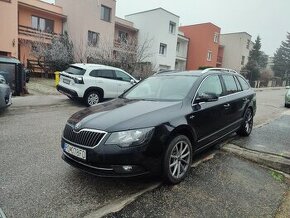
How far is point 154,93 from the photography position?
4.90m

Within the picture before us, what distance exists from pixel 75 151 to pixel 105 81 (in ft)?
25.2

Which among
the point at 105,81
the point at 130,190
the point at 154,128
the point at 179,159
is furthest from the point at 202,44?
the point at 130,190

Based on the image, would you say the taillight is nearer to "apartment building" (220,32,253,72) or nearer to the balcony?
the balcony

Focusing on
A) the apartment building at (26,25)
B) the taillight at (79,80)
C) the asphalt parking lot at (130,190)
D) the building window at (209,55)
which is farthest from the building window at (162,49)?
the asphalt parking lot at (130,190)

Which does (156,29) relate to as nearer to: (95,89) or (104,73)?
(104,73)

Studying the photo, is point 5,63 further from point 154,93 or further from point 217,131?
point 217,131

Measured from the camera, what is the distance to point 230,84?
19.7 feet

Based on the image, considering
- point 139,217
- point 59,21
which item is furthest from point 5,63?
point 59,21

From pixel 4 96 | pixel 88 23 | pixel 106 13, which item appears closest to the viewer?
pixel 4 96

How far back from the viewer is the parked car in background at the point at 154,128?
3414mm

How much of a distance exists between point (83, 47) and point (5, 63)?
1447cm

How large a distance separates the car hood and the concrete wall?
19130mm

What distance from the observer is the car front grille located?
11.3 feet

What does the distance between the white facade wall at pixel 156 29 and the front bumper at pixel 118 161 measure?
27700mm
